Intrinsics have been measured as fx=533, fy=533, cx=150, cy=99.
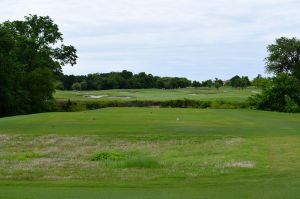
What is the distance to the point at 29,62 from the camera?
289 feet

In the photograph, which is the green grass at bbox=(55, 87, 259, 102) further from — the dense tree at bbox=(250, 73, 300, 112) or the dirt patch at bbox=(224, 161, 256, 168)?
the dirt patch at bbox=(224, 161, 256, 168)

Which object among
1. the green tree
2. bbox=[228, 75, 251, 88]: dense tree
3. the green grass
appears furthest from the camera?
the green tree

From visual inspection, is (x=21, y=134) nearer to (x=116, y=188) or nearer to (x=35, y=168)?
(x=35, y=168)

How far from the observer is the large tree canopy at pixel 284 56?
379 ft

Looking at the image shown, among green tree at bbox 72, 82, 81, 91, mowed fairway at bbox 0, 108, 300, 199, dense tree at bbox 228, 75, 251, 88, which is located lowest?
mowed fairway at bbox 0, 108, 300, 199

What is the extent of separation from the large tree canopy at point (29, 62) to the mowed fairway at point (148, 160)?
112 ft

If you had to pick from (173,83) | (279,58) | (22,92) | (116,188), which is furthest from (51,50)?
(173,83)

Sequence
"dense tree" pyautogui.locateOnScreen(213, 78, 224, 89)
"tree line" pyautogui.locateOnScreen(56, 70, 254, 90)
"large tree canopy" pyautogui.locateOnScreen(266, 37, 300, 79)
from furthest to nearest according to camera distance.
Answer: "dense tree" pyautogui.locateOnScreen(213, 78, 224, 89) < "tree line" pyautogui.locateOnScreen(56, 70, 254, 90) < "large tree canopy" pyautogui.locateOnScreen(266, 37, 300, 79)

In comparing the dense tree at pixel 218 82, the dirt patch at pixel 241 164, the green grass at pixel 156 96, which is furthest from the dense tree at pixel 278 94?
the dense tree at pixel 218 82

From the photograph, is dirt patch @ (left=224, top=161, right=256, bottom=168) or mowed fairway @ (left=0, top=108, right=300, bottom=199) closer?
mowed fairway @ (left=0, top=108, right=300, bottom=199)

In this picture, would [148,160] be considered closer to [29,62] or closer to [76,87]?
[29,62]

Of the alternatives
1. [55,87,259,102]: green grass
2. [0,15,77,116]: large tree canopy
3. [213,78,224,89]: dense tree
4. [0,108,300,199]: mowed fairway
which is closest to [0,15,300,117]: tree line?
[0,15,77,116]: large tree canopy

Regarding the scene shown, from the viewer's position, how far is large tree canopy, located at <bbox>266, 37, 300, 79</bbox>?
115438 millimetres

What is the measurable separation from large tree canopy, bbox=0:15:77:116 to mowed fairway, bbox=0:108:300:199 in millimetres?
34172
